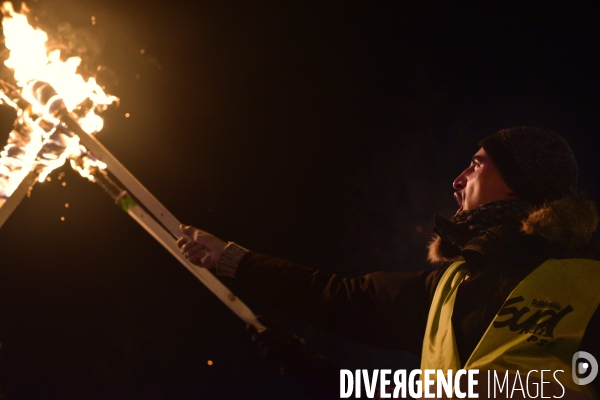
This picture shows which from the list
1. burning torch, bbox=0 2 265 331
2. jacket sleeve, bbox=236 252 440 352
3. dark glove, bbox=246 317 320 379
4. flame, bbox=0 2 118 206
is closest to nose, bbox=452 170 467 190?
jacket sleeve, bbox=236 252 440 352

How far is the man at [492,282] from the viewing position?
1650mm

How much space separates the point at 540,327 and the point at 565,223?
46cm

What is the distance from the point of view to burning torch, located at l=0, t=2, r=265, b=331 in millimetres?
2705

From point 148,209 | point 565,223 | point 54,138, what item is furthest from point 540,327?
point 54,138

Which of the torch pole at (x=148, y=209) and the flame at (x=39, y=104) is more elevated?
the flame at (x=39, y=104)

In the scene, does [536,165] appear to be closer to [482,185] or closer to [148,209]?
[482,185]

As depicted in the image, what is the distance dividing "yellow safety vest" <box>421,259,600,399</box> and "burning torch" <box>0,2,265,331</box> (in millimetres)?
1129

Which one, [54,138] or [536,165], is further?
[54,138]

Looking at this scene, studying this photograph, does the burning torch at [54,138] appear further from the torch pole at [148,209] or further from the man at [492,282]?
the man at [492,282]

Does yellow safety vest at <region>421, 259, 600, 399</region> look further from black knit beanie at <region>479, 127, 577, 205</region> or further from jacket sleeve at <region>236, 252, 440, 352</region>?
black knit beanie at <region>479, 127, 577, 205</region>

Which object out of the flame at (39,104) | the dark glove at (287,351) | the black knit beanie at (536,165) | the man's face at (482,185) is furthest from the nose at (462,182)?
the flame at (39,104)

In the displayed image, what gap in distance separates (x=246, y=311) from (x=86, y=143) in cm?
126

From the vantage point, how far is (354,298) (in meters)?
2.38

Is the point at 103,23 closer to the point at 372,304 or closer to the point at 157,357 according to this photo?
the point at 157,357
